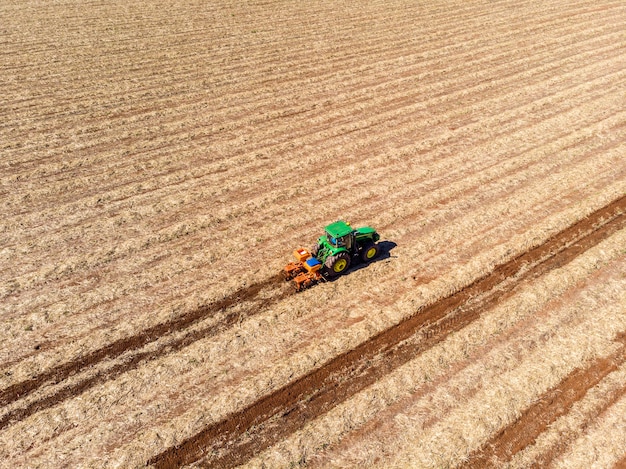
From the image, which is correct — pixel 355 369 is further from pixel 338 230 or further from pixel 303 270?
pixel 338 230

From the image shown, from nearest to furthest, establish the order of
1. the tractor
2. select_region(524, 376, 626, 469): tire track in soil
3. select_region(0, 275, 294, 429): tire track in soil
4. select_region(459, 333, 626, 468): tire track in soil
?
select_region(524, 376, 626, 469): tire track in soil
select_region(459, 333, 626, 468): tire track in soil
select_region(0, 275, 294, 429): tire track in soil
the tractor

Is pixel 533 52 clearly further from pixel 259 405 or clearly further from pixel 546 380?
pixel 259 405

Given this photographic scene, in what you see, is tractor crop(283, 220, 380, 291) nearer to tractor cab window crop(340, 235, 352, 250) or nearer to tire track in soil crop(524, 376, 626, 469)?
tractor cab window crop(340, 235, 352, 250)

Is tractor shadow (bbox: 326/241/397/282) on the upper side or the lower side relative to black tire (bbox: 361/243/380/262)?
lower

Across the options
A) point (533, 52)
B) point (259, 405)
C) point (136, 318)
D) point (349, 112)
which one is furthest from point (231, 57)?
point (259, 405)

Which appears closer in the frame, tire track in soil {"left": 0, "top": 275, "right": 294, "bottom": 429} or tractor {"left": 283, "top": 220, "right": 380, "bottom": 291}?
tire track in soil {"left": 0, "top": 275, "right": 294, "bottom": 429}

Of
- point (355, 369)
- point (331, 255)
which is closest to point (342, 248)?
point (331, 255)

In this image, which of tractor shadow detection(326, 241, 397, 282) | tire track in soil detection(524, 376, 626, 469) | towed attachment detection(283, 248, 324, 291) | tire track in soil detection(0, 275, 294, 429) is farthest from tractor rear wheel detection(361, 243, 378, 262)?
tire track in soil detection(524, 376, 626, 469)
